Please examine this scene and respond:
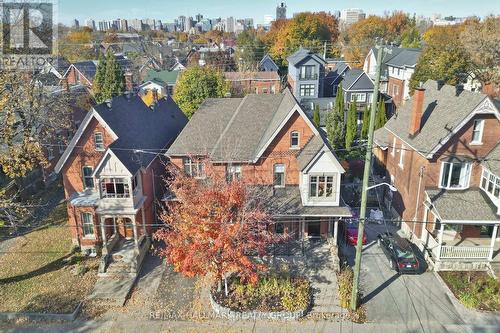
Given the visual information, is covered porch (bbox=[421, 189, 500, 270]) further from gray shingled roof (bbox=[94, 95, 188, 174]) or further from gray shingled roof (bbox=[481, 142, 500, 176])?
gray shingled roof (bbox=[94, 95, 188, 174])

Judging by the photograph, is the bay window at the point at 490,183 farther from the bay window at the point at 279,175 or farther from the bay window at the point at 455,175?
the bay window at the point at 279,175

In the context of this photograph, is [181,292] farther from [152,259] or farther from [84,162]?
[84,162]

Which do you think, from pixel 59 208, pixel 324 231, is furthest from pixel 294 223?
pixel 59 208

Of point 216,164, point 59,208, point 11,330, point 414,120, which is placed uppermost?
point 414,120

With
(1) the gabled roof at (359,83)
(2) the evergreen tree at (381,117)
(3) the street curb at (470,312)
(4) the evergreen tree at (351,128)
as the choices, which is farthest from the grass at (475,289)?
(1) the gabled roof at (359,83)

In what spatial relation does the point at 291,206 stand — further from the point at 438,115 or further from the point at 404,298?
the point at 438,115

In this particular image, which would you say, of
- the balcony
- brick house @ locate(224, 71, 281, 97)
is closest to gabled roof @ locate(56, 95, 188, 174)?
brick house @ locate(224, 71, 281, 97)
